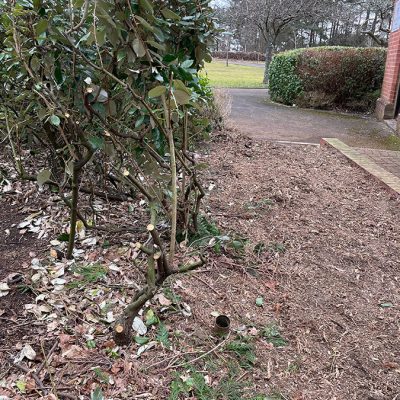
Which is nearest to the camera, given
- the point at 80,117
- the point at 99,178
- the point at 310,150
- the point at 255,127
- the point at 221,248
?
the point at 80,117

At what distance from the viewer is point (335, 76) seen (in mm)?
11164

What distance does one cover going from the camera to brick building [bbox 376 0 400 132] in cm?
905

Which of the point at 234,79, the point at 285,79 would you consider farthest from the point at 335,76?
the point at 234,79

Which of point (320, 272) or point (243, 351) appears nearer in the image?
point (243, 351)

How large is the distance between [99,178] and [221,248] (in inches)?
43.6

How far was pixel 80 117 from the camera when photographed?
238cm

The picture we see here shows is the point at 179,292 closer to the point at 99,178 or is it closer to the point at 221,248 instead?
the point at 221,248

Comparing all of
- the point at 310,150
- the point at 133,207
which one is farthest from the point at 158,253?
the point at 310,150

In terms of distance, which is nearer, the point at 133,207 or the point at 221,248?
the point at 221,248

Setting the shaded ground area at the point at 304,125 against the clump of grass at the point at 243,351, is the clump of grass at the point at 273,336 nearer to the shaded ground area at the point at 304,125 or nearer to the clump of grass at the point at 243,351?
the clump of grass at the point at 243,351

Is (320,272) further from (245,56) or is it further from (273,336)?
(245,56)

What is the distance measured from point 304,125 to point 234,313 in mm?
7417

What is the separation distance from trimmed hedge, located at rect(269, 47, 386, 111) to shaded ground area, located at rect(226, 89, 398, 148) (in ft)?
1.93

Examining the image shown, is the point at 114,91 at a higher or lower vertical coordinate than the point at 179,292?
higher
